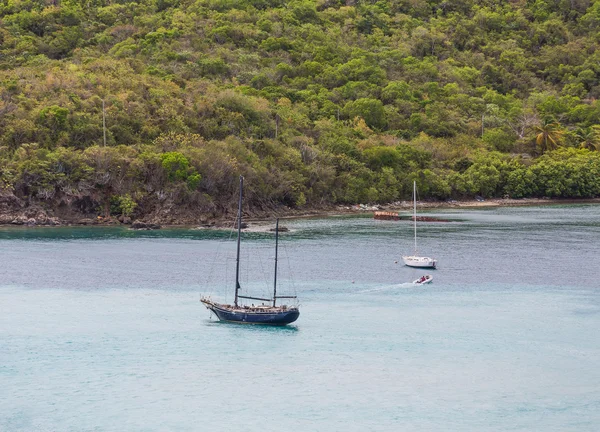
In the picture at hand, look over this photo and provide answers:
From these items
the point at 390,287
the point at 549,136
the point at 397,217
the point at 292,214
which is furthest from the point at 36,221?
the point at 549,136

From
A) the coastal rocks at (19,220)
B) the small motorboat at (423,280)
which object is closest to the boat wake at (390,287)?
the small motorboat at (423,280)

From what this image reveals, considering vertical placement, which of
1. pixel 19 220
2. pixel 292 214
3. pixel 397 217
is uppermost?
pixel 292 214

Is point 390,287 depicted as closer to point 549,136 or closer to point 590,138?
point 549,136

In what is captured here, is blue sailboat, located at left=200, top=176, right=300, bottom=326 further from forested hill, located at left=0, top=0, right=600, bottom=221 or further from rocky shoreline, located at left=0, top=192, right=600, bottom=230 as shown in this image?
forested hill, located at left=0, top=0, right=600, bottom=221

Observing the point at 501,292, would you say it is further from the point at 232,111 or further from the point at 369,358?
the point at 232,111

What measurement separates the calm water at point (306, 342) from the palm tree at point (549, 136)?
8697cm

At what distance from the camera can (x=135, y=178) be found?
12112 centimetres

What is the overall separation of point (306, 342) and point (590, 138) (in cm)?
14141

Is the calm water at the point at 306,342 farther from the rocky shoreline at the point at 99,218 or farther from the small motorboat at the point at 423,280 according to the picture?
the rocky shoreline at the point at 99,218

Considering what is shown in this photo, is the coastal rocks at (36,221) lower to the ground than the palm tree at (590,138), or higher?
lower

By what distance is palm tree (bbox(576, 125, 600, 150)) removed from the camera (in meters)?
181

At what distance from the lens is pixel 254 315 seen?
59688 millimetres

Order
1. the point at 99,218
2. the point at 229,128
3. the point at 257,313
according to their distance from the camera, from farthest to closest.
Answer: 1. the point at 229,128
2. the point at 99,218
3. the point at 257,313

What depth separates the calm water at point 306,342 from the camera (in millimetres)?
44875
